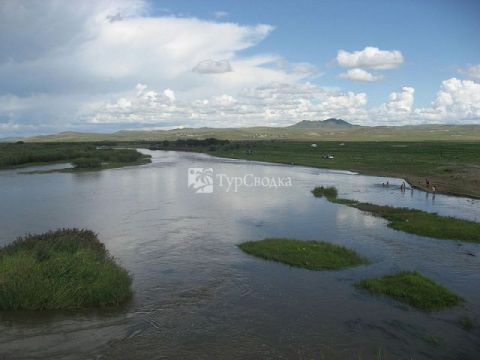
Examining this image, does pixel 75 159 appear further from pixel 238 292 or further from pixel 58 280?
pixel 238 292

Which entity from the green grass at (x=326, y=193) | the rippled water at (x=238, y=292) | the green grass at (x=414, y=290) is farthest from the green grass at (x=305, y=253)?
the green grass at (x=326, y=193)

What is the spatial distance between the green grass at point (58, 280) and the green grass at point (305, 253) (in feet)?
27.4

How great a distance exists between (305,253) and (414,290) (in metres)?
6.55

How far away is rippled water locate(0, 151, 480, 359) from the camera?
14695 millimetres

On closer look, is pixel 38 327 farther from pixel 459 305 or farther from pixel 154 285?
pixel 459 305

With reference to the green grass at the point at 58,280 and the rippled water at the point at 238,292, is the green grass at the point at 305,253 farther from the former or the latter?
the green grass at the point at 58,280

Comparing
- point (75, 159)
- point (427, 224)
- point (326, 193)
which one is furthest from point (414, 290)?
point (75, 159)

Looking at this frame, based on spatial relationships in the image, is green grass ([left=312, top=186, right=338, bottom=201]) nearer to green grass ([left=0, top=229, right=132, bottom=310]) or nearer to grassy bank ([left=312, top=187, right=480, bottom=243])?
grassy bank ([left=312, top=187, right=480, bottom=243])

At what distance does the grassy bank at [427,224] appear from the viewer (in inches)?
1144

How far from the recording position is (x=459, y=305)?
17.9m

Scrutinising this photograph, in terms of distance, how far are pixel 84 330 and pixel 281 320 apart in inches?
277

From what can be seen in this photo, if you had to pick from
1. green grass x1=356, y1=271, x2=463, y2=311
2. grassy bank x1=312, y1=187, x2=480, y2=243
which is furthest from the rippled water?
grassy bank x1=312, y1=187, x2=480, y2=243

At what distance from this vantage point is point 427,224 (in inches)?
1238

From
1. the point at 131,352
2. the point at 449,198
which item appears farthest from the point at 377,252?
the point at 449,198
